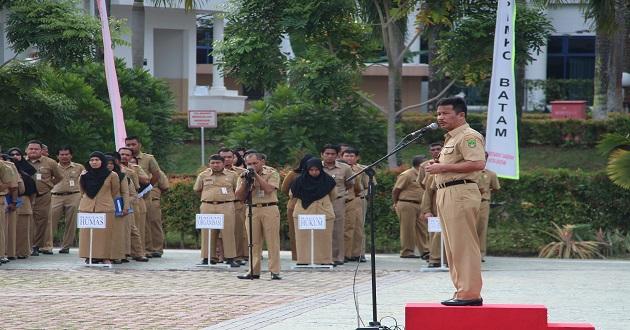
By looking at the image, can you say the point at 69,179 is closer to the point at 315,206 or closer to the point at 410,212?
the point at 315,206

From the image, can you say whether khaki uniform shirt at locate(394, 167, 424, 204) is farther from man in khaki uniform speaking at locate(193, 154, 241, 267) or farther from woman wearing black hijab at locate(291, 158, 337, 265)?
man in khaki uniform speaking at locate(193, 154, 241, 267)

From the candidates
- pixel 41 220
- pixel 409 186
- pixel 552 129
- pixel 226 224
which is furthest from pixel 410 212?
pixel 552 129

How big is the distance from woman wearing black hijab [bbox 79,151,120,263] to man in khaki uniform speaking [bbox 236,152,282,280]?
261 centimetres

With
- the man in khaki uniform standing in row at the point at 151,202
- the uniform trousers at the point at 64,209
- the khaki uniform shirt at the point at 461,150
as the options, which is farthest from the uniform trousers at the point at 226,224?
the khaki uniform shirt at the point at 461,150

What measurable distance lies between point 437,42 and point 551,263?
714 cm

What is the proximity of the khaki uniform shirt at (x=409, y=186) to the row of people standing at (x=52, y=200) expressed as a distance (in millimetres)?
4099

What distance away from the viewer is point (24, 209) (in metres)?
22.3

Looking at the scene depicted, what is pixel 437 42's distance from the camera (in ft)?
90.7

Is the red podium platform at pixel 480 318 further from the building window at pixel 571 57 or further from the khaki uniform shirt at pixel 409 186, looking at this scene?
the building window at pixel 571 57

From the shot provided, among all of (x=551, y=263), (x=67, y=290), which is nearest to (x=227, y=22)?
(x=551, y=263)

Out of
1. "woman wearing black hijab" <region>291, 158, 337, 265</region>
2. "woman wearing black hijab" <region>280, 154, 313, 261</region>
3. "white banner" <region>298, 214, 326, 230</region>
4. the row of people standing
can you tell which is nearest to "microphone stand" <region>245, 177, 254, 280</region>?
"white banner" <region>298, 214, 326, 230</region>

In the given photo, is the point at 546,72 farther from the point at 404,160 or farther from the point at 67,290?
the point at 67,290

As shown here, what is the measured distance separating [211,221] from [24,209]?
142 inches

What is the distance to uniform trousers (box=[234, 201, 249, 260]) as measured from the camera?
21500 millimetres
